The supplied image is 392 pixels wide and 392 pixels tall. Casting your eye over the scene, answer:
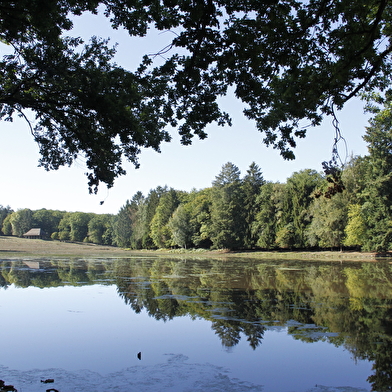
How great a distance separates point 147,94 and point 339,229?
45833 millimetres

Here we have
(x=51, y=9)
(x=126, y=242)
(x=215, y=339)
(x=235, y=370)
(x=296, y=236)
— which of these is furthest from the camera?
(x=126, y=242)

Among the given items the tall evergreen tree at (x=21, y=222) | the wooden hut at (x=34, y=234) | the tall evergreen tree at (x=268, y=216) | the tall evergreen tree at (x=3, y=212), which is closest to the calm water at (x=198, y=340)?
the tall evergreen tree at (x=268, y=216)

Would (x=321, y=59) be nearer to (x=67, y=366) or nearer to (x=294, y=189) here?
(x=67, y=366)

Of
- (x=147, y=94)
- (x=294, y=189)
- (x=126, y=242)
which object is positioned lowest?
(x=126, y=242)

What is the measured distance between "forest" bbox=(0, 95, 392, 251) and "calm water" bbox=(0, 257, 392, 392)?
3766 mm

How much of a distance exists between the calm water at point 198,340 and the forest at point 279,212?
3766 millimetres

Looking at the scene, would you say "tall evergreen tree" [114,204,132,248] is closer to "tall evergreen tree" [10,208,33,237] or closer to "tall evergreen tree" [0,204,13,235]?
"tall evergreen tree" [10,208,33,237]

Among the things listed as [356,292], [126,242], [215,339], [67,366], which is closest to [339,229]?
[356,292]

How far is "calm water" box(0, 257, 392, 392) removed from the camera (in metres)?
6.97

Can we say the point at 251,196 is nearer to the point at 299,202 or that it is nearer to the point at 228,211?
the point at 228,211

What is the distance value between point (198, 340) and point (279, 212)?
53812 mm

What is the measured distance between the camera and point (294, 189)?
60.8m

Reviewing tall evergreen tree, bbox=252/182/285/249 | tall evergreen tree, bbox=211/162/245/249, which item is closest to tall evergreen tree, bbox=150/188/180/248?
tall evergreen tree, bbox=211/162/245/249

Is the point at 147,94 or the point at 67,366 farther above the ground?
the point at 147,94
